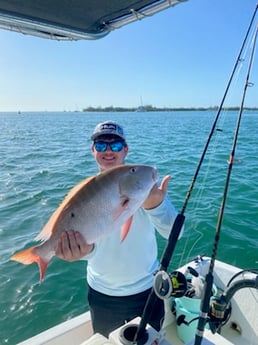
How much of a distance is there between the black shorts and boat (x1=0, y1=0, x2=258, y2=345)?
0.16 metres

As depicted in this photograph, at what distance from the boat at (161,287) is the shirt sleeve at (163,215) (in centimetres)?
5

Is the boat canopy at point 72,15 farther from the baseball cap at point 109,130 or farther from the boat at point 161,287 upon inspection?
the baseball cap at point 109,130

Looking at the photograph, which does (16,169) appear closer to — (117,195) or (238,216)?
(238,216)

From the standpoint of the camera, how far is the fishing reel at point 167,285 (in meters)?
1.81

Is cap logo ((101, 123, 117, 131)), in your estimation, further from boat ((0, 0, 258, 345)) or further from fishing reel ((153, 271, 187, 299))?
fishing reel ((153, 271, 187, 299))

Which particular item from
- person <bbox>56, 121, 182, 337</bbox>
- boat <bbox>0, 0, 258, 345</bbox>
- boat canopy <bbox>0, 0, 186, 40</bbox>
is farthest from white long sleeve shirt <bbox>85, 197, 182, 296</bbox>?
boat canopy <bbox>0, 0, 186, 40</bbox>

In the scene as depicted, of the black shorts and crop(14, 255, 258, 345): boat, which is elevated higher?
the black shorts

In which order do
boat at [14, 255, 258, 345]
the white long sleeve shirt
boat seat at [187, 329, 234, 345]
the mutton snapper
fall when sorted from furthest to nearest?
1. boat at [14, 255, 258, 345]
2. the white long sleeve shirt
3. boat seat at [187, 329, 234, 345]
4. the mutton snapper

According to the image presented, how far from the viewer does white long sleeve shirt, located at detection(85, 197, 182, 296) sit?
2.06 metres

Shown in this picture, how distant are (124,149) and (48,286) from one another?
341 centimetres

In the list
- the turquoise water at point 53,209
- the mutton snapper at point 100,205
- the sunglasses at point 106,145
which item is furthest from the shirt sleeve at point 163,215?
the turquoise water at point 53,209

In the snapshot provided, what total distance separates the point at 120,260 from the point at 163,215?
1.47 ft

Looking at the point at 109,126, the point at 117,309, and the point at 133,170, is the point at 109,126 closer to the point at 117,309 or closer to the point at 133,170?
the point at 133,170

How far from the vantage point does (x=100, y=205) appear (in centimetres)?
154
